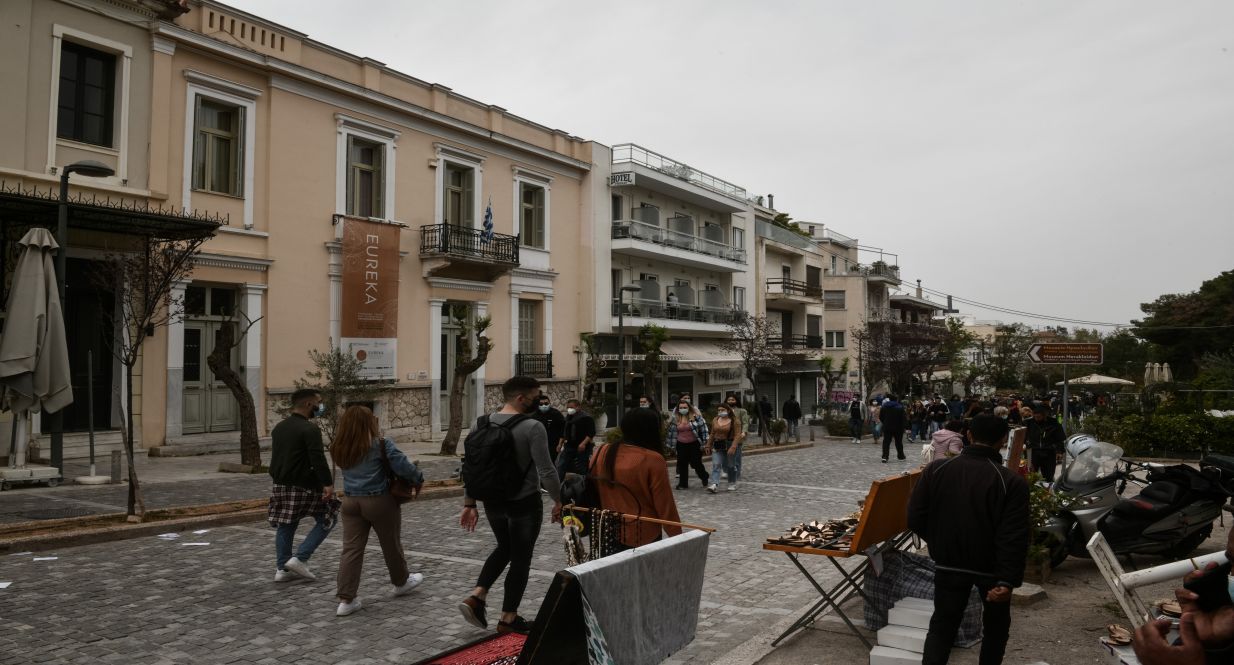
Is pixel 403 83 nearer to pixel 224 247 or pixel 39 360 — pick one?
pixel 224 247

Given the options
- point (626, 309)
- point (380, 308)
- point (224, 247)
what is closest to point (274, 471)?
point (224, 247)

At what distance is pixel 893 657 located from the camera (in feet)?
16.7

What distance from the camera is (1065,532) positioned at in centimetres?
750

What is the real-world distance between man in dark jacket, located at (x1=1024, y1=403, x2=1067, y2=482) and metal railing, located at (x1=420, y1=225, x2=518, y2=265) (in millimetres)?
15274

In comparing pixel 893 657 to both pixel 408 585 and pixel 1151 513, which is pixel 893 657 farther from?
pixel 408 585

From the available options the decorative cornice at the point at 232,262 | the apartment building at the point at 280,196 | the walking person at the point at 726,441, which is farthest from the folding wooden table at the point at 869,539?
the decorative cornice at the point at 232,262

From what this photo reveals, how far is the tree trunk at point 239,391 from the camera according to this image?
15.7 m

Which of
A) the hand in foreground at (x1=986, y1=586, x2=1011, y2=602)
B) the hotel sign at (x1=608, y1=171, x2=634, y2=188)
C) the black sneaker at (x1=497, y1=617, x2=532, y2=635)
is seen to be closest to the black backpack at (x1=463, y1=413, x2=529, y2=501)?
the black sneaker at (x1=497, y1=617, x2=532, y2=635)

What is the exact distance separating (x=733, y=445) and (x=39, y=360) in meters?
10.5

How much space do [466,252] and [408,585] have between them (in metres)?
17.6

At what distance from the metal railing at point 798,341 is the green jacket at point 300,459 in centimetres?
3589

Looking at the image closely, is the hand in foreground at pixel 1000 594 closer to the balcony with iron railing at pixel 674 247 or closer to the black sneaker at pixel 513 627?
the black sneaker at pixel 513 627

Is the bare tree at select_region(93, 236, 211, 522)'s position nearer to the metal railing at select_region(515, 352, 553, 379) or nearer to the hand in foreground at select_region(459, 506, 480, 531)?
the hand in foreground at select_region(459, 506, 480, 531)

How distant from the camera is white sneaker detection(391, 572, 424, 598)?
6.98 m
